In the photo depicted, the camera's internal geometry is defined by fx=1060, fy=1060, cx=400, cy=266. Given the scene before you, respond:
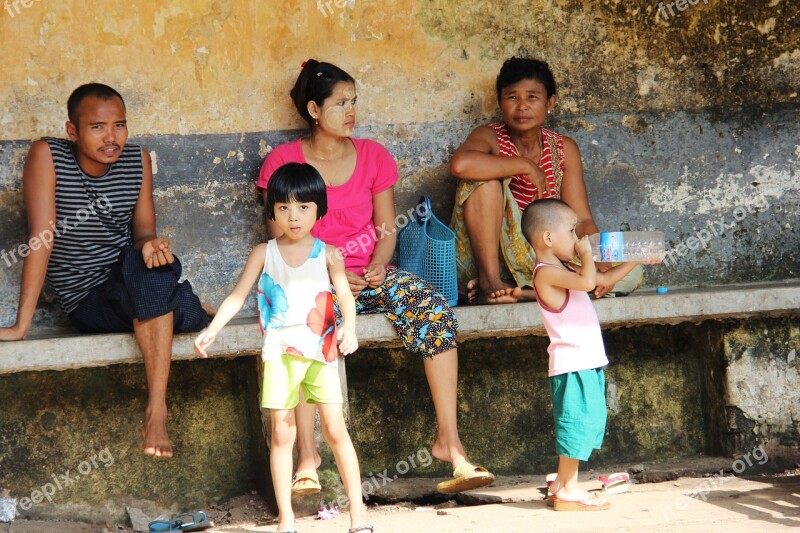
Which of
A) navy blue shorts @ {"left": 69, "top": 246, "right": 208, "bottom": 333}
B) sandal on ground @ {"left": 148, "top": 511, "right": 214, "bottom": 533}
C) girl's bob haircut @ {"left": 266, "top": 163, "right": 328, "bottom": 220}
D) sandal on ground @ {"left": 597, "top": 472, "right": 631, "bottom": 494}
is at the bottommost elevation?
sandal on ground @ {"left": 148, "top": 511, "right": 214, "bottom": 533}

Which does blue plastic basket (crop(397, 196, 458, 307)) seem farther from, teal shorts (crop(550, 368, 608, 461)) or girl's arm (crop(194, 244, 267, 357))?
girl's arm (crop(194, 244, 267, 357))

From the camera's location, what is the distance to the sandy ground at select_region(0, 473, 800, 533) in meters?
3.60

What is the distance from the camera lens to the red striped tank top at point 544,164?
4.74 m

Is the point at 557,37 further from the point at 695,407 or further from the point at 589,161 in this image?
the point at 695,407

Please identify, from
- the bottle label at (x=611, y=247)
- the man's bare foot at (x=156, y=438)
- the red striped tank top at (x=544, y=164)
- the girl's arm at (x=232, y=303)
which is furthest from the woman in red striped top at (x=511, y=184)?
the man's bare foot at (x=156, y=438)

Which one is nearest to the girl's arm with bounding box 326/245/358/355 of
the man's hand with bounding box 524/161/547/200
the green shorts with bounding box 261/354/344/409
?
the green shorts with bounding box 261/354/344/409

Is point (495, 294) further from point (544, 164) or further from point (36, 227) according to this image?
point (36, 227)

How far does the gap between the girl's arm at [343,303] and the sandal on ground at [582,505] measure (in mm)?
971

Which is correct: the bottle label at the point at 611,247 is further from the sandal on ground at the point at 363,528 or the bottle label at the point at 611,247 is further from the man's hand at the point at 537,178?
the sandal on ground at the point at 363,528

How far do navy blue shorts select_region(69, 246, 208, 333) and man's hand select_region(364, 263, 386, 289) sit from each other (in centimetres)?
65

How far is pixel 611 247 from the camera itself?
3697mm

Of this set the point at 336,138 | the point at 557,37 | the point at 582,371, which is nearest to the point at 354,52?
the point at 336,138

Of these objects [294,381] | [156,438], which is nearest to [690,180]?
[294,381]

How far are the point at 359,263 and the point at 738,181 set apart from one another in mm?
2016
